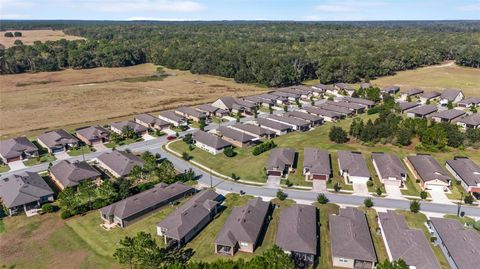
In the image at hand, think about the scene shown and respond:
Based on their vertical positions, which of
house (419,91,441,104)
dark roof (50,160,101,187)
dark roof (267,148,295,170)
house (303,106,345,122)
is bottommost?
dark roof (50,160,101,187)

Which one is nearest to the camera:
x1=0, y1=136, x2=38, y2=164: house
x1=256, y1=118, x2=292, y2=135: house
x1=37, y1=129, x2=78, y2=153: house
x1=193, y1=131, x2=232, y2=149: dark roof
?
x1=0, y1=136, x2=38, y2=164: house

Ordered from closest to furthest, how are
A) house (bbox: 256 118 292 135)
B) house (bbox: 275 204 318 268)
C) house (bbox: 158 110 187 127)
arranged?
house (bbox: 275 204 318 268) < house (bbox: 256 118 292 135) < house (bbox: 158 110 187 127)

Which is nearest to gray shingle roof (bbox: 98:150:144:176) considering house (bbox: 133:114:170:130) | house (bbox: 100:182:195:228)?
house (bbox: 100:182:195:228)

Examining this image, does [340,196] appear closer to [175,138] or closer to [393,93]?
[175,138]

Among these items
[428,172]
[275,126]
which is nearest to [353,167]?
[428,172]

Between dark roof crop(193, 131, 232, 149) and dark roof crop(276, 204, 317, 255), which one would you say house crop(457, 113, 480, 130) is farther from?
dark roof crop(276, 204, 317, 255)

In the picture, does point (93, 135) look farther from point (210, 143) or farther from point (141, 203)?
point (141, 203)

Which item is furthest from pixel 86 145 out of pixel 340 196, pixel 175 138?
pixel 340 196
